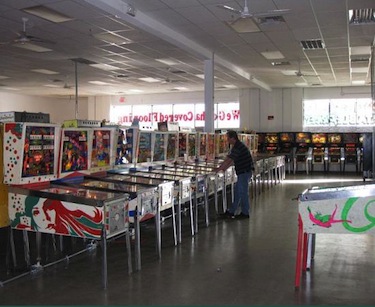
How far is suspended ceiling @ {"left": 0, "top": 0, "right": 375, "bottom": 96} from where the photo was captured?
7078 mm

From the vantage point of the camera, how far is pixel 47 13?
729cm

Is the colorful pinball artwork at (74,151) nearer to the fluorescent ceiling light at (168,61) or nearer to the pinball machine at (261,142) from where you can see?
the fluorescent ceiling light at (168,61)

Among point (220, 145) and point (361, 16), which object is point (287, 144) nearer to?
point (220, 145)

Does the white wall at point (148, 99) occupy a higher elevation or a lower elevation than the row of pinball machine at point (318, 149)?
higher

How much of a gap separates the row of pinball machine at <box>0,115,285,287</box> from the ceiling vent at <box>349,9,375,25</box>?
4.07m

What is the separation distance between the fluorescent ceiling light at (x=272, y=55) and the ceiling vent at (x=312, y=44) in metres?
0.84

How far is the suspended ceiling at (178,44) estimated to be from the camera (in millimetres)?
7078

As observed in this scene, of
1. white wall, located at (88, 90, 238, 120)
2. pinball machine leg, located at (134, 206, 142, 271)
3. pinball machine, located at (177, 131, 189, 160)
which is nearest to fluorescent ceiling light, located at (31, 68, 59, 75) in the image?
white wall, located at (88, 90, 238, 120)

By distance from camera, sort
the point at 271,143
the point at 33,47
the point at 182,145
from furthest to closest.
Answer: the point at 271,143 < the point at 33,47 < the point at 182,145

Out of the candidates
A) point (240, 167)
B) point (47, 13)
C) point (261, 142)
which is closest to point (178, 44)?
point (47, 13)

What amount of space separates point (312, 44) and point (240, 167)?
4.33 m

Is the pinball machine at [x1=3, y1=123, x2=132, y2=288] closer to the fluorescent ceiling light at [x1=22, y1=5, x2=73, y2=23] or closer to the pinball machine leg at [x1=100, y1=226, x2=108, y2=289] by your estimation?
the pinball machine leg at [x1=100, y1=226, x2=108, y2=289]

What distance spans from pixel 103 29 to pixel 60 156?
4.48 m

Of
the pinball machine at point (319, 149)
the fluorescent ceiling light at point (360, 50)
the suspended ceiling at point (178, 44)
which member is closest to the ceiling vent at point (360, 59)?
the suspended ceiling at point (178, 44)
